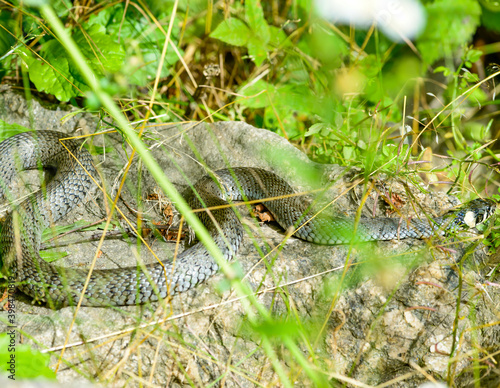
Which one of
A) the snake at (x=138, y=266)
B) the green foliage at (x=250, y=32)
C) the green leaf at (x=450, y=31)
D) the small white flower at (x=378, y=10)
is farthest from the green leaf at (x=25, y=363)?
the green leaf at (x=450, y=31)

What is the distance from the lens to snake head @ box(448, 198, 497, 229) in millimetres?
3678

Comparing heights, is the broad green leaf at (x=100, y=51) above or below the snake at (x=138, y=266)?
above

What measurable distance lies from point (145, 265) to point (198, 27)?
3.49 m

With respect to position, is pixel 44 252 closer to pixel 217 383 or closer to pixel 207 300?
pixel 207 300

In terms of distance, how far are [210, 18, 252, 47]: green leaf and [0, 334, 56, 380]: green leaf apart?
3.68 metres

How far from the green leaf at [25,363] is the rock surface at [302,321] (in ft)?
1.21

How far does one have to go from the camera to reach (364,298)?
3.08 m

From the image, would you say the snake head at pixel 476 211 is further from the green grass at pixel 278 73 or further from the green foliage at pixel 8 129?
the green foliage at pixel 8 129

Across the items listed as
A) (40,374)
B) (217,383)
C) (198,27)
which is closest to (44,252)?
(40,374)

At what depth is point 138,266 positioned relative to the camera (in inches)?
123

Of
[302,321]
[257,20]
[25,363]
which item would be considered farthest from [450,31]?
[25,363]

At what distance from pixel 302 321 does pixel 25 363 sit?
5.44ft

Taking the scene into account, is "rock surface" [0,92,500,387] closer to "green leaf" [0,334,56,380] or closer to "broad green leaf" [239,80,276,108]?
"green leaf" [0,334,56,380]

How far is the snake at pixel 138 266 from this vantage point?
3008mm
